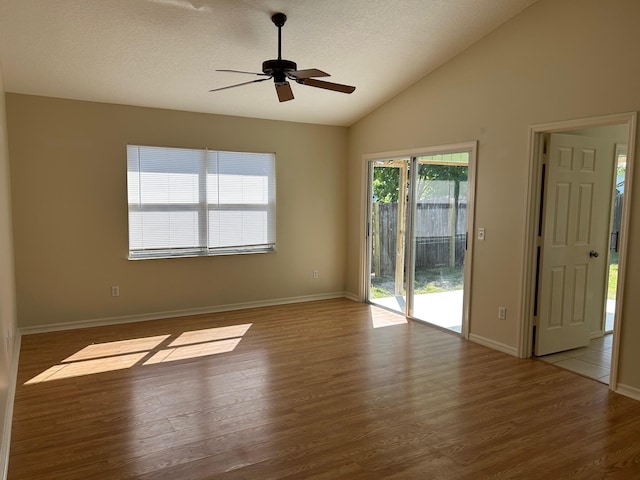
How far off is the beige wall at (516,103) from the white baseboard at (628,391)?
0.10 ft

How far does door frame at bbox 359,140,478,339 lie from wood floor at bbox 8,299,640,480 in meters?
0.67

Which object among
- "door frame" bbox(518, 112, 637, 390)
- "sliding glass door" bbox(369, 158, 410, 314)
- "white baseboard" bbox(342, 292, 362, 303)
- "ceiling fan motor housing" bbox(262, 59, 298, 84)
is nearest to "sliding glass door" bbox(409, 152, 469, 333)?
"sliding glass door" bbox(369, 158, 410, 314)

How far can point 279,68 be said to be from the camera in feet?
11.1

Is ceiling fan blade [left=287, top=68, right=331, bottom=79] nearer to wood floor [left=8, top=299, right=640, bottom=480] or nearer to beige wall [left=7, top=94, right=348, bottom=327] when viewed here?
wood floor [left=8, top=299, right=640, bottom=480]

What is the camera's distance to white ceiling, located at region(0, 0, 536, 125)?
353 centimetres

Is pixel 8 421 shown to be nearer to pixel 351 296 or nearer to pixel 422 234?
pixel 422 234

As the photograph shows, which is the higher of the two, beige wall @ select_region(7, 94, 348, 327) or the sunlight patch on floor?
beige wall @ select_region(7, 94, 348, 327)

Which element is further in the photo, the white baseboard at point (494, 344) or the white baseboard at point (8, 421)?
the white baseboard at point (494, 344)

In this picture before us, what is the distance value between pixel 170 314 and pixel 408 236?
2971 millimetres

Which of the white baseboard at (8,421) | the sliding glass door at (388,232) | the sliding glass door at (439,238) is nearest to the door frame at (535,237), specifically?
the sliding glass door at (439,238)

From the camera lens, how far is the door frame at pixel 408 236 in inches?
183

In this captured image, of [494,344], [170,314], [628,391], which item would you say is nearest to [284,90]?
[494,344]

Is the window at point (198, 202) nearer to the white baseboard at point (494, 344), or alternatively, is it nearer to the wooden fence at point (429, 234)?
the wooden fence at point (429, 234)

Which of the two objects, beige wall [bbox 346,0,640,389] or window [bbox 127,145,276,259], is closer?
beige wall [bbox 346,0,640,389]
